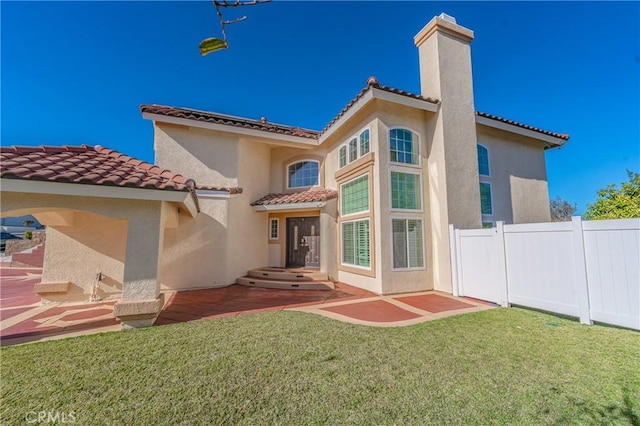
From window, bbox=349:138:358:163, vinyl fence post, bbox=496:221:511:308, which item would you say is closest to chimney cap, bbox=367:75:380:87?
window, bbox=349:138:358:163

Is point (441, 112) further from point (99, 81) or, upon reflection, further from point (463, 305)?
point (99, 81)

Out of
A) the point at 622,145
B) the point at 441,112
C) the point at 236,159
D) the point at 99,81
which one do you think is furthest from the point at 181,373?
the point at 622,145

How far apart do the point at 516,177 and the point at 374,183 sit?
9.55 meters

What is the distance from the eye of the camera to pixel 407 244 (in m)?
11.2

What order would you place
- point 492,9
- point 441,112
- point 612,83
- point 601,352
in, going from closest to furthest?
1. point 601,352
2. point 441,112
3. point 492,9
4. point 612,83

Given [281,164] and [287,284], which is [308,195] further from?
[287,284]

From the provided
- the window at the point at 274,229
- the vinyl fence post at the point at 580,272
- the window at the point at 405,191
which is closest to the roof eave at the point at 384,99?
the window at the point at 405,191

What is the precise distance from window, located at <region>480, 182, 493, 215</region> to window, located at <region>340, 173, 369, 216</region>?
6.44m

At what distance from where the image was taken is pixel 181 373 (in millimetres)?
4316

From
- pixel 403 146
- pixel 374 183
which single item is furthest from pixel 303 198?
pixel 403 146

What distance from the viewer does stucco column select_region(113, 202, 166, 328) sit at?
6.43 meters

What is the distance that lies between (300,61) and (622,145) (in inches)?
1600

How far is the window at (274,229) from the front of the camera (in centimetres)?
1570

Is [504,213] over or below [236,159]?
below
